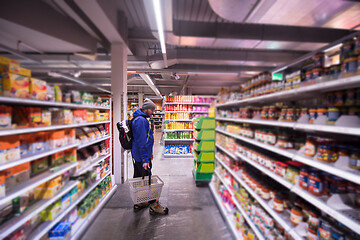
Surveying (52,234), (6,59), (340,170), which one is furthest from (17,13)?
(340,170)

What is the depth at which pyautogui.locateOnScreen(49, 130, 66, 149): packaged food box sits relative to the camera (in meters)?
Answer: 1.81

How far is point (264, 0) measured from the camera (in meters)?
2.48

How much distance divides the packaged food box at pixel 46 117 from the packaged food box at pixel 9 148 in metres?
0.25

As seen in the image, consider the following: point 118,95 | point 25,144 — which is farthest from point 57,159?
point 118,95

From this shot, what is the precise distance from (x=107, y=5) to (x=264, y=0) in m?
2.74

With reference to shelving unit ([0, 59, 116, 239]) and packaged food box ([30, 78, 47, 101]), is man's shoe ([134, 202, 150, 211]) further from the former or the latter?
packaged food box ([30, 78, 47, 101])

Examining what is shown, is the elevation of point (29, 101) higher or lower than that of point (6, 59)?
lower

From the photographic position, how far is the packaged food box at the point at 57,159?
1.85 m

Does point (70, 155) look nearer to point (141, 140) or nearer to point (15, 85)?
point (15, 85)

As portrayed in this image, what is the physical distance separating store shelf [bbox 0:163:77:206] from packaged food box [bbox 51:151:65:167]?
0.05 m

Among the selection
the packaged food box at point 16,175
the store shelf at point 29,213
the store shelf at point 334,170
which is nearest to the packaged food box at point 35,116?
the packaged food box at point 16,175

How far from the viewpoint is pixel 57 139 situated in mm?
1853

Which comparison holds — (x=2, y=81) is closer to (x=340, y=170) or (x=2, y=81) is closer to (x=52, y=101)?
(x=52, y=101)

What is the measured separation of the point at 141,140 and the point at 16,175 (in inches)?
64.3
